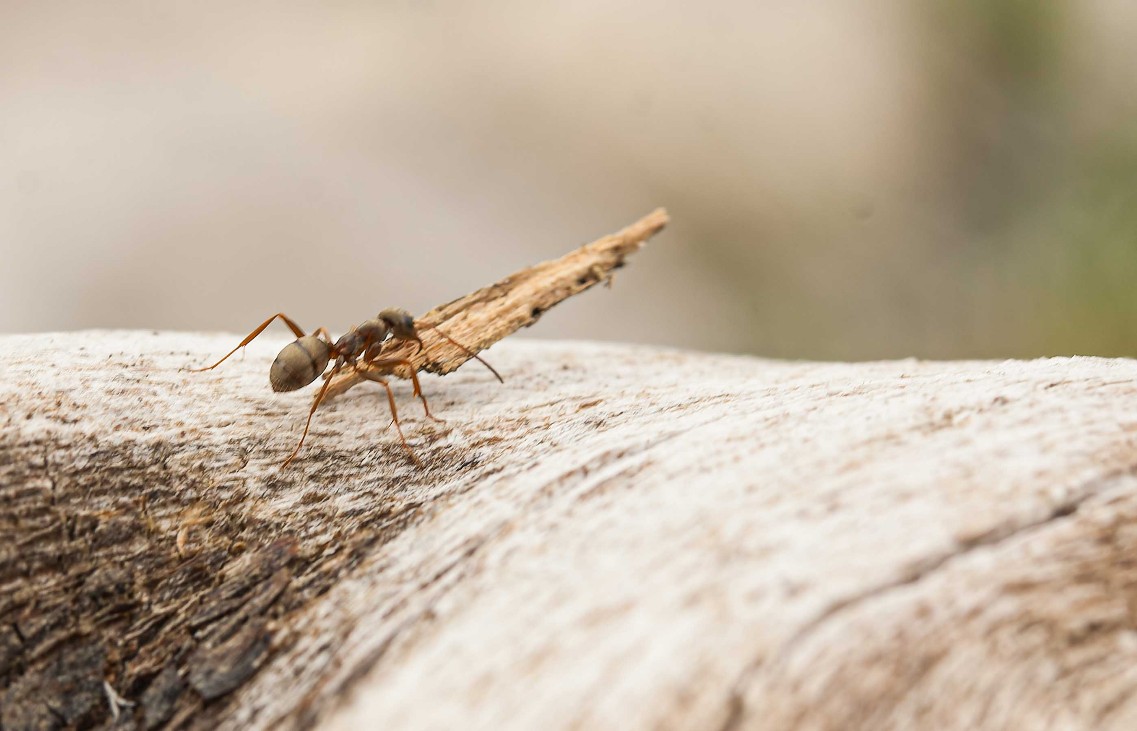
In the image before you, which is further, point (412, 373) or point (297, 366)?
point (412, 373)

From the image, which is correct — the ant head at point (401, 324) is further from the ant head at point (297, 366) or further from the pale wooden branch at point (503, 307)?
the ant head at point (297, 366)

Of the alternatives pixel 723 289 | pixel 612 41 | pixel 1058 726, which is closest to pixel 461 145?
pixel 612 41

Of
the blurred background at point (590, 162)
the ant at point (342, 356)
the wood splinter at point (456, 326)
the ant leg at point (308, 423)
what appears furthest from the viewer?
the blurred background at point (590, 162)

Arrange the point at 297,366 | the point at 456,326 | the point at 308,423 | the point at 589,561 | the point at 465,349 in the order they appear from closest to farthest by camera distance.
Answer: the point at 589,561 → the point at 308,423 → the point at 297,366 → the point at 465,349 → the point at 456,326

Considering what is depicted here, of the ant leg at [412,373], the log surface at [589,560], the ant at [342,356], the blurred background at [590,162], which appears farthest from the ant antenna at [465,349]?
the blurred background at [590,162]

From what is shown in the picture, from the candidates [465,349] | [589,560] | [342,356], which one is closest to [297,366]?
[342,356]

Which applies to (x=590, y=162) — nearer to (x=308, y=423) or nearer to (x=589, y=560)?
(x=308, y=423)

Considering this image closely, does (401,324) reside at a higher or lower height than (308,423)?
higher
